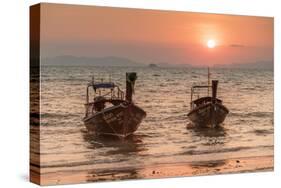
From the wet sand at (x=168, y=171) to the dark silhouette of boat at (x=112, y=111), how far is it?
0.47 m

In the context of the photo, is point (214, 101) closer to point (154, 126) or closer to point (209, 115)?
point (209, 115)

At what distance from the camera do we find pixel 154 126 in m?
9.96

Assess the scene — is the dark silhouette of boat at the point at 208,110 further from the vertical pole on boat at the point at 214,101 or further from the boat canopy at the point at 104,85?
the boat canopy at the point at 104,85

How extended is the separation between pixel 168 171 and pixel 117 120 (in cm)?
92

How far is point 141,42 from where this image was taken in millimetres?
9891

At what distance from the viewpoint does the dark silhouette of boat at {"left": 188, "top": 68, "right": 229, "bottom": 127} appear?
1029cm

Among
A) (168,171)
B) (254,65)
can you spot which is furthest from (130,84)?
(254,65)

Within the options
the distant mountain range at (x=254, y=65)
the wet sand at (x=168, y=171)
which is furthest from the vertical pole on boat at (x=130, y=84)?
the distant mountain range at (x=254, y=65)

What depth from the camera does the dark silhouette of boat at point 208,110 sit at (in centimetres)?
1029

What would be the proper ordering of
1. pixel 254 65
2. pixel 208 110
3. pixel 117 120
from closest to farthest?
pixel 117 120
pixel 208 110
pixel 254 65

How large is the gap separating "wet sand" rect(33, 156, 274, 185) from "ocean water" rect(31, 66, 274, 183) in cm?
1

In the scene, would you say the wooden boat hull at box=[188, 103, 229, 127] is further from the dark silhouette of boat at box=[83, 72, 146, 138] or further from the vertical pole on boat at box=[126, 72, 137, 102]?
the vertical pole on boat at box=[126, 72, 137, 102]

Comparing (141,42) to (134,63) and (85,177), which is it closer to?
(134,63)

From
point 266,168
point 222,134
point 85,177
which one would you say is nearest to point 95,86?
point 85,177
